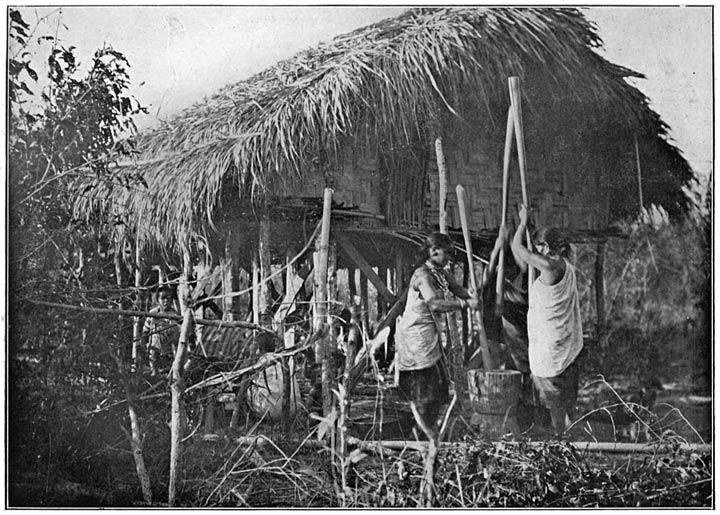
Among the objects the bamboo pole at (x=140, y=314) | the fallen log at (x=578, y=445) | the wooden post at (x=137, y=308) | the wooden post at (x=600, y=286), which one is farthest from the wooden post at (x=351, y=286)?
the wooden post at (x=600, y=286)

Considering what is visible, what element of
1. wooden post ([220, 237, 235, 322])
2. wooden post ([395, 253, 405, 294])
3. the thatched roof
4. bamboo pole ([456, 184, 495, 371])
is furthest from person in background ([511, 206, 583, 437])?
wooden post ([220, 237, 235, 322])

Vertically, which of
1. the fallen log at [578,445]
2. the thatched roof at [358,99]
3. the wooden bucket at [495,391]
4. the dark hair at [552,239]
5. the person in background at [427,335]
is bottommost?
the fallen log at [578,445]

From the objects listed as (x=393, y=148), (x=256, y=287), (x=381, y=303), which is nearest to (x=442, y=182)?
(x=393, y=148)

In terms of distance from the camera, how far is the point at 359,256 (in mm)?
5043

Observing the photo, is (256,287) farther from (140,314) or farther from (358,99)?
(358,99)

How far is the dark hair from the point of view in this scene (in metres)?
5.06

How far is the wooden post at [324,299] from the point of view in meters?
4.97

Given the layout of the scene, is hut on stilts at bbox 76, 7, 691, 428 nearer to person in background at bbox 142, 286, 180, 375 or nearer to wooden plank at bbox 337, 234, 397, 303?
wooden plank at bbox 337, 234, 397, 303

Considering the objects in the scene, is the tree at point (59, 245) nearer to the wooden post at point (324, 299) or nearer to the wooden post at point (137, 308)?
the wooden post at point (137, 308)

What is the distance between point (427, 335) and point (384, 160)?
1.15 metres

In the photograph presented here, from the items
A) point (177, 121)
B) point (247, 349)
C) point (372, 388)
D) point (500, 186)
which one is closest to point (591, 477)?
point (372, 388)

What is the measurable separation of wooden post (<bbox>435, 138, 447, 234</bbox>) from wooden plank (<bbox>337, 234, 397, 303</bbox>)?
516 mm

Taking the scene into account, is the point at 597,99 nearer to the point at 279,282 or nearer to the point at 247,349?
the point at 279,282

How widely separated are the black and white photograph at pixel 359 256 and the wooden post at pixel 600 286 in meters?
0.02
